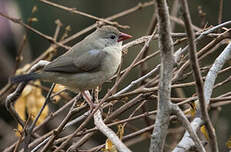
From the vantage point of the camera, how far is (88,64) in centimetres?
378

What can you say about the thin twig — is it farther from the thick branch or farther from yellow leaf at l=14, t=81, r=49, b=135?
yellow leaf at l=14, t=81, r=49, b=135

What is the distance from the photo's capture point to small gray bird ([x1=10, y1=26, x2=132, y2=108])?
142 inches

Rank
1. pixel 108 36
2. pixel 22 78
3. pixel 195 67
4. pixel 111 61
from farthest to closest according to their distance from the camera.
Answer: pixel 108 36 → pixel 111 61 → pixel 22 78 → pixel 195 67

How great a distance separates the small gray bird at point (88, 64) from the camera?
11.8 feet

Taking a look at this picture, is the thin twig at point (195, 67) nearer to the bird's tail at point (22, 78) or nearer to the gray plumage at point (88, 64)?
the bird's tail at point (22, 78)

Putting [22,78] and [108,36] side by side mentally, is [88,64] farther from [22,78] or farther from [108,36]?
[22,78]

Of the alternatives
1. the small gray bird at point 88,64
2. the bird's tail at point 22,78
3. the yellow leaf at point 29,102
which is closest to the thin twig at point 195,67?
the bird's tail at point 22,78

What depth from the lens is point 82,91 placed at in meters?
3.54

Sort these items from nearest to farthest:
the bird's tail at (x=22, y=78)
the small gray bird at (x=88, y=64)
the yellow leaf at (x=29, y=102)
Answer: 1. the bird's tail at (x=22, y=78)
2. the yellow leaf at (x=29, y=102)
3. the small gray bird at (x=88, y=64)

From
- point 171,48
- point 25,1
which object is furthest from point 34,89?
point 25,1

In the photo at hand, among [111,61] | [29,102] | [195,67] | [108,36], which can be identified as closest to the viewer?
[195,67]

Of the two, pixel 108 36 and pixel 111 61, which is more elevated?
pixel 108 36

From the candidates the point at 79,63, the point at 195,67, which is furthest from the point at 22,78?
the point at 195,67

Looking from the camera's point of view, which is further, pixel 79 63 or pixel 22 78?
pixel 79 63
